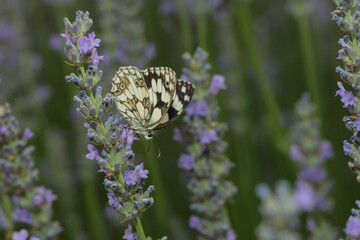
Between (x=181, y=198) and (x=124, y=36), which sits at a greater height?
(x=124, y=36)

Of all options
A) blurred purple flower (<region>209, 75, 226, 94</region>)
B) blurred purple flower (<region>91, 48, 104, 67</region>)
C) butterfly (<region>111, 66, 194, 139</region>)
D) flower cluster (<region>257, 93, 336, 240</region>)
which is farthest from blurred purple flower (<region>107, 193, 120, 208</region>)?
flower cluster (<region>257, 93, 336, 240</region>)

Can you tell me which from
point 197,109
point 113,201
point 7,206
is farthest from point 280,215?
point 7,206

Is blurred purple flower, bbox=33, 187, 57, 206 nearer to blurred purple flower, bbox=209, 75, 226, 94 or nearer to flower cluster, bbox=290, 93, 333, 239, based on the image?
blurred purple flower, bbox=209, 75, 226, 94

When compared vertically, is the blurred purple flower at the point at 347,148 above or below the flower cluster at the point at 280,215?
below

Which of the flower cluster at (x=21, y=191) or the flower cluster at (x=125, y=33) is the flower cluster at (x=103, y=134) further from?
the flower cluster at (x=125, y=33)

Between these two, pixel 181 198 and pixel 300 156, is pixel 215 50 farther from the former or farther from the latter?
pixel 300 156

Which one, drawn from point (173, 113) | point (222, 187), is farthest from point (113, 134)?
point (222, 187)

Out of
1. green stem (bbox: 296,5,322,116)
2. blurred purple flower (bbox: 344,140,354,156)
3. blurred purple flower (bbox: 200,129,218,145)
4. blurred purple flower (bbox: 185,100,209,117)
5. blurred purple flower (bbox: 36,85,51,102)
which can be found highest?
blurred purple flower (bbox: 36,85,51,102)

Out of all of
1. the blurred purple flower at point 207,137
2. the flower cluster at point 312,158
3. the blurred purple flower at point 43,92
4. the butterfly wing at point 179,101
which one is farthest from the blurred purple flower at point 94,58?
the blurred purple flower at point 43,92
